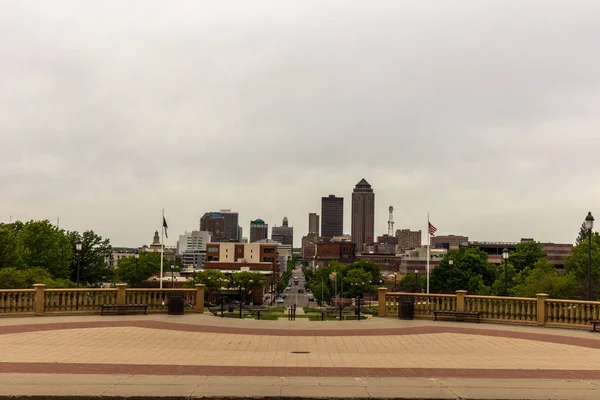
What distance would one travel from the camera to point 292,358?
45.9ft

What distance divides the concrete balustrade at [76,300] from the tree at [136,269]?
9521 centimetres

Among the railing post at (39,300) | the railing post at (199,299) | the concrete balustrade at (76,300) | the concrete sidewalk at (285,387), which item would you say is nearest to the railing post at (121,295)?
the concrete balustrade at (76,300)

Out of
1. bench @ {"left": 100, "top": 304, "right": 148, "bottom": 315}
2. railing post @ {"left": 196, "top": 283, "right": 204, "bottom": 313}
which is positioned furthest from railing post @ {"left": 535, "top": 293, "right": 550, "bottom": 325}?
bench @ {"left": 100, "top": 304, "right": 148, "bottom": 315}

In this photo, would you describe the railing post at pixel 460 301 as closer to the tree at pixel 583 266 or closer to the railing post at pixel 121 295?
the railing post at pixel 121 295

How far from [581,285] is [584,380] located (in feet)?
146

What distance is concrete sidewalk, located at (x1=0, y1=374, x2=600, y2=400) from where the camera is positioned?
9.63m

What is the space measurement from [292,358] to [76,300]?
1282cm

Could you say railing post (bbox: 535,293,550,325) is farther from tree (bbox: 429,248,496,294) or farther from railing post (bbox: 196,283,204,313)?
tree (bbox: 429,248,496,294)

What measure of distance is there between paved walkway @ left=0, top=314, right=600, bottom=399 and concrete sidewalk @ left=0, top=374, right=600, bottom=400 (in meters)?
0.02

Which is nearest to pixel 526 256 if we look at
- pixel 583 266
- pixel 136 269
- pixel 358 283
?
pixel 358 283

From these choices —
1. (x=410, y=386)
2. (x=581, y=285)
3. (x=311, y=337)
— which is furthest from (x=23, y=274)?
(x=581, y=285)

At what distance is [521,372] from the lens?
12.2m

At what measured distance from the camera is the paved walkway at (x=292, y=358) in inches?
403

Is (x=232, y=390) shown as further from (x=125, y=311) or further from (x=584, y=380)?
(x=125, y=311)
